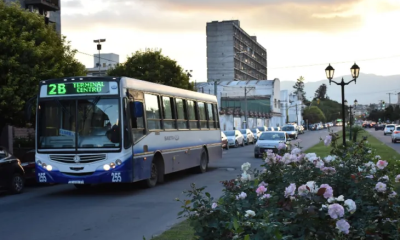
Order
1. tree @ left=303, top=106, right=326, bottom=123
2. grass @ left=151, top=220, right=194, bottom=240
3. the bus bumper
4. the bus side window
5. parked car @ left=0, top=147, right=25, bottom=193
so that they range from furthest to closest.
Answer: tree @ left=303, top=106, right=326, bottom=123 → parked car @ left=0, top=147, right=25, bottom=193 → the bus side window → the bus bumper → grass @ left=151, top=220, right=194, bottom=240

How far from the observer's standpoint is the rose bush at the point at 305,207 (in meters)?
4.81

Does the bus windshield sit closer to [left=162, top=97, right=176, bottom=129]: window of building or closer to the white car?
[left=162, top=97, right=176, bottom=129]: window of building

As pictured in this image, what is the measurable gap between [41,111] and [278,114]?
4253 inches

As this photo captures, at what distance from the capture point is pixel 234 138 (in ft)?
160

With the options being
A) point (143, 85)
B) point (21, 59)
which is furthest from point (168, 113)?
point (21, 59)

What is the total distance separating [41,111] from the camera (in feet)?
51.1


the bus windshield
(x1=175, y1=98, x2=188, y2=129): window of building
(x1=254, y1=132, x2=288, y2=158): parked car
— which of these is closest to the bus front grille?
the bus windshield

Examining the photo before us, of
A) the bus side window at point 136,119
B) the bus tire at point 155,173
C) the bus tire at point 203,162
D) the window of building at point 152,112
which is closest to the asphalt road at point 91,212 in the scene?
the bus tire at point 155,173

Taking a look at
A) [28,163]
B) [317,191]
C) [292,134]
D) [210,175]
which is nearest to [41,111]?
[28,163]

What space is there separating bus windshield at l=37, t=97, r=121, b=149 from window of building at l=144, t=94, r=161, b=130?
187cm

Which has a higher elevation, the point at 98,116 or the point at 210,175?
the point at 98,116

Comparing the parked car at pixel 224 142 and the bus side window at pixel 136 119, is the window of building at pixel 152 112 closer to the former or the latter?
the bus side window at pixel 136 119

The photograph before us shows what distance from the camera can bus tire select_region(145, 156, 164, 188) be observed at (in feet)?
56.6

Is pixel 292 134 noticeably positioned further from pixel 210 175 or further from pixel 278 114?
pixel 278 114
